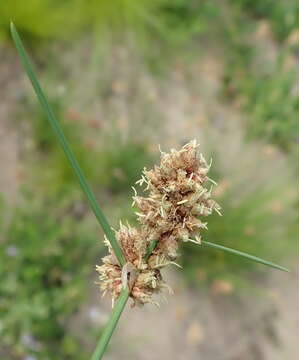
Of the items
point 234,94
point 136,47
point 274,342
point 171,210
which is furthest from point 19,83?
point 171,210

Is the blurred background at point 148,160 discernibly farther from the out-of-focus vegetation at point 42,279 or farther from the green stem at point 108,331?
the green stem at point 108,331

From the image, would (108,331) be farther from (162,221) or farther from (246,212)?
(246,212)

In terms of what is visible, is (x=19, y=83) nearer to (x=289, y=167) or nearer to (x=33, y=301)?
(x=33, y=301)

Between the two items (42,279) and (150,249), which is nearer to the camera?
(150,249)

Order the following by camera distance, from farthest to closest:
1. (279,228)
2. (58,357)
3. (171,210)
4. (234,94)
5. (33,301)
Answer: (234,94) → (279,228) → (58,357) → (33,301) → (171,210)

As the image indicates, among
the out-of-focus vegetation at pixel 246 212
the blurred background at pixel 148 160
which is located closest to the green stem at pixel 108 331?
the blurred background at pixel 148 160

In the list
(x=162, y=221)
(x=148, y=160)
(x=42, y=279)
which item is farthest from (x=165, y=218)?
(x=148, y=160)
